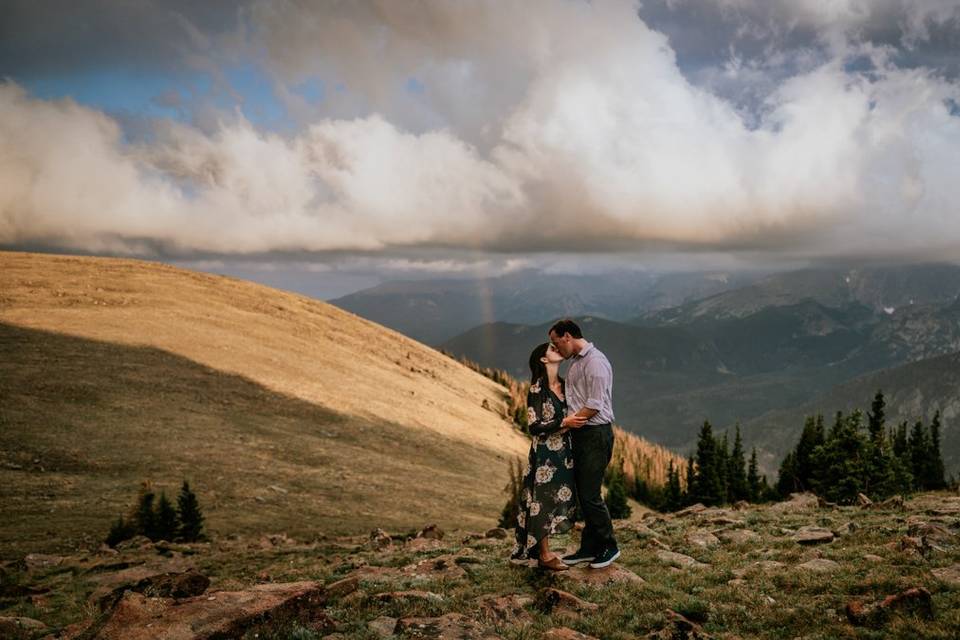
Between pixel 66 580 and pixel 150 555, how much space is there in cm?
465

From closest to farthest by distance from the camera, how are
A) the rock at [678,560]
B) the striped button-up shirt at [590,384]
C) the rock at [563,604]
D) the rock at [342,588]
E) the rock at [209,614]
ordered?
1. the rock at [209,614]
2. the rock at [563,604]
3. the striped button-up shirt at [590,384]
4. the rock at [342,588]
5. the rock at [678,560]

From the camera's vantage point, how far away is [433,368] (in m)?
122

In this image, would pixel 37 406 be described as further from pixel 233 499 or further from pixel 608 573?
pixel 608 573

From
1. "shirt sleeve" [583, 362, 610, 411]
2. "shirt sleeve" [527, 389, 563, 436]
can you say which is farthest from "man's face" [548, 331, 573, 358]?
"shirt sleeve" [527, 389, 563, 436]

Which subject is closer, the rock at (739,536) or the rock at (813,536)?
the rock at (813,536)

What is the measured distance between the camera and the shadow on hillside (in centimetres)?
3164

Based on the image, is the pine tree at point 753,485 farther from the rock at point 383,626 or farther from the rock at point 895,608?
the rock at point 383,626

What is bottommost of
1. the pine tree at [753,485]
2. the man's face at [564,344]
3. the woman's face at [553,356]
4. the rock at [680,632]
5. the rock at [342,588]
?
the pine tree at [753,485]

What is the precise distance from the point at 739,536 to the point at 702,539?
111cm

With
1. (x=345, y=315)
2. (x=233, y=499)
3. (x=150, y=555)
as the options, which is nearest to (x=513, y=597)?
(x=150, y=555)

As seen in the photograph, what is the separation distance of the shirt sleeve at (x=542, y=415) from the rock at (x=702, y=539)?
295 inches

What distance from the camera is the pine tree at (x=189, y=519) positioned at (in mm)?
27625

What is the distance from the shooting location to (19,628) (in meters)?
10.8

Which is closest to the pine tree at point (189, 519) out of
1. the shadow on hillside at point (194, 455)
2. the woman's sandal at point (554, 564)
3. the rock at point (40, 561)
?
the shadow on hillside at point (194, 455)
